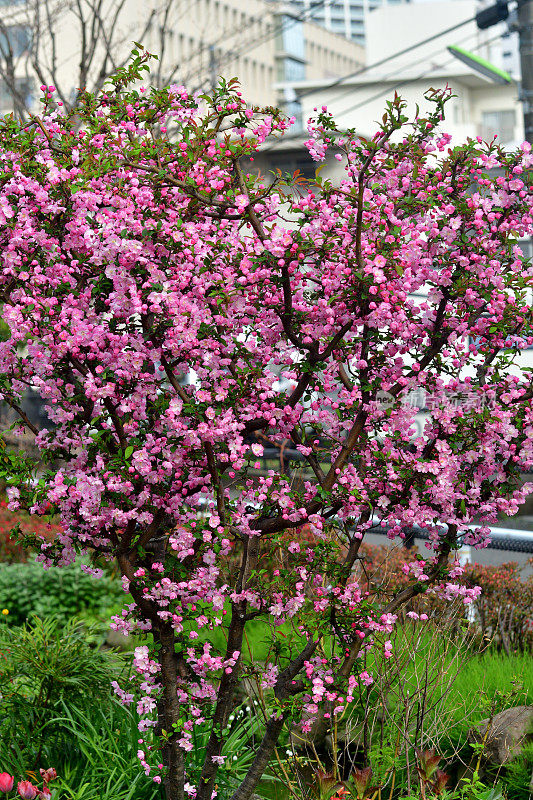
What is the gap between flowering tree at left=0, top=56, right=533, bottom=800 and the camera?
3.38 m

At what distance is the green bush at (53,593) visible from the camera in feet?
24.8

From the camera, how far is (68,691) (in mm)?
4809

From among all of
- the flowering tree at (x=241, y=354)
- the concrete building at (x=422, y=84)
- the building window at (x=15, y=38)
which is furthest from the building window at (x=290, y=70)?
the flowering tree at (x=241, y=354)

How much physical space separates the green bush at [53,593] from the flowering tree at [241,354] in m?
3.85

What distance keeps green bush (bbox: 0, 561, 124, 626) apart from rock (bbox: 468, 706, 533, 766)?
396 centimetres

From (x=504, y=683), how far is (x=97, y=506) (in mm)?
2488

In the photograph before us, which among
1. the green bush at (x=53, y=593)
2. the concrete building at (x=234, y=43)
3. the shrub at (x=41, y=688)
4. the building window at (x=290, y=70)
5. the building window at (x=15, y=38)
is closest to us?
the shrub at (x=41, y=688)

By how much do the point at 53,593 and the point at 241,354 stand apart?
4.79 meters

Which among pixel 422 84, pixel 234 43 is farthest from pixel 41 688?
pixel 422 84

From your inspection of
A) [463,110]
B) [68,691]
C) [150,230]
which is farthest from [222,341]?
[463,110]

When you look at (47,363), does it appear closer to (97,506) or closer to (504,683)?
(97,506)

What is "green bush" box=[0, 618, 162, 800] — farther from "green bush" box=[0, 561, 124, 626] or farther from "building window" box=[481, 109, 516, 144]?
"building window" box=[481, 109, 516, 144]

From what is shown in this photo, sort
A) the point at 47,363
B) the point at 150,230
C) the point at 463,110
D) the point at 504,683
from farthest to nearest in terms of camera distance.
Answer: the point at 463,110 → the point at 504,683 → the point at 47,363 → the point at 150,230

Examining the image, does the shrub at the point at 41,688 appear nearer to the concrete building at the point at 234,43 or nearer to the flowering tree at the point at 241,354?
the flowering tree at the point at 241,354
